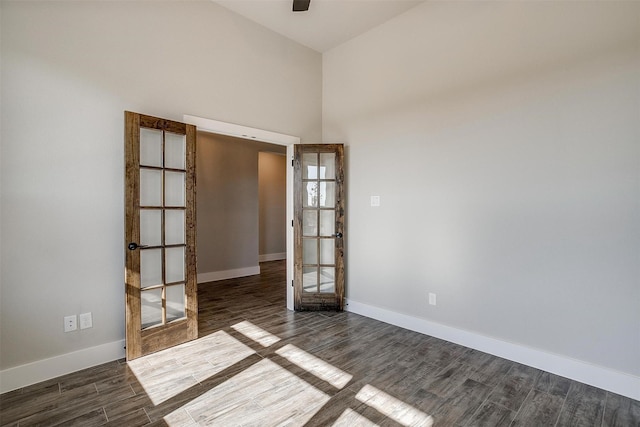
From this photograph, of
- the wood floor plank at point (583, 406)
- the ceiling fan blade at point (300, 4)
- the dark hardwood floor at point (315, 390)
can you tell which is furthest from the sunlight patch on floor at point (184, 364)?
the ceiling fan blade at point (300, 4)

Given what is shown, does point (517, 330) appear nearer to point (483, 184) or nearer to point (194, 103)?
point (483, 184)

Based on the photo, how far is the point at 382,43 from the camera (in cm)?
377

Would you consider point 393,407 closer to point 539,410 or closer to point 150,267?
point 539,410

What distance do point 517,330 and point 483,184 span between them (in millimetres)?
1388

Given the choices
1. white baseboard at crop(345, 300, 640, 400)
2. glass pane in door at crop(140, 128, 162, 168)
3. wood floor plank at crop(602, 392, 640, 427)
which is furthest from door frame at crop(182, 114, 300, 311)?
wood floor plank at crop(602, 392, 640, 427)

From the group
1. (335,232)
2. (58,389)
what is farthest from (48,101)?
(335,232)

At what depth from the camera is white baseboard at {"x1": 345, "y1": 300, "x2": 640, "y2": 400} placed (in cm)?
222

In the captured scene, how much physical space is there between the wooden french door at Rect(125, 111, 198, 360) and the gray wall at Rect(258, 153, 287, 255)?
5.23 metres

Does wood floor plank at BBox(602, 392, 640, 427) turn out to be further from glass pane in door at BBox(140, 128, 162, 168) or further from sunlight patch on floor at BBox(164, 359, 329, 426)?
glass pane in door at BBox(140, 128, 162, 168)

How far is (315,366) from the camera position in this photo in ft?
8.45

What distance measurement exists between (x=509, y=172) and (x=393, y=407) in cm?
225

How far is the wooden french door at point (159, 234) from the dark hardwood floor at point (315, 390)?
265mm

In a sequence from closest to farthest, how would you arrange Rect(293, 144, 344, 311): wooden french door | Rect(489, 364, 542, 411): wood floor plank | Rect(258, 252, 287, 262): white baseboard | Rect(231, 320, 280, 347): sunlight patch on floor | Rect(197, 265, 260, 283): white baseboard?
Rect(489, 364, 542, 411): wood floor plank → Rect(231, 320, 280, 347): sunlight patch on floor → Rect(293, 144, 344, 311): wooden french door → Rect(197, 265, 260, 283): white baseboard → Rect(258, 252, 287, 262): white baseboard

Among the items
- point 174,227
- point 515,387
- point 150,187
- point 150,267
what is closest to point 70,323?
point 150,267
